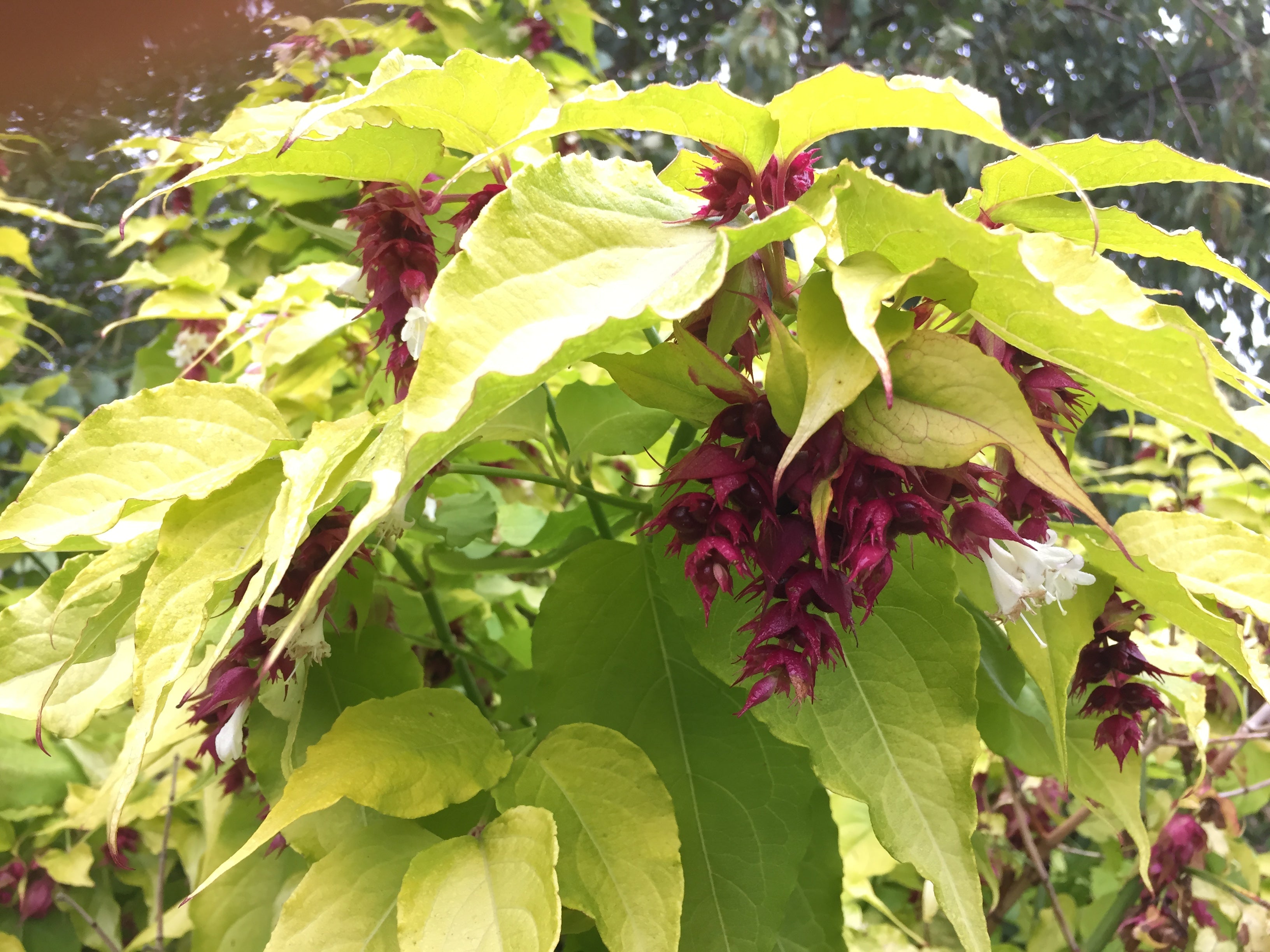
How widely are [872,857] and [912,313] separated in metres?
0.68

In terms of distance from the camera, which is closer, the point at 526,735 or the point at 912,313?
the point at 912,313

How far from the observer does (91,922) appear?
Result: 0.75 metres

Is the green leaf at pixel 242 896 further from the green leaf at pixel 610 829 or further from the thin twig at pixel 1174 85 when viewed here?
the thin twig at pixel 1174 85

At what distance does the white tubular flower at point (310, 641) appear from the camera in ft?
1.17

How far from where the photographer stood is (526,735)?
1.49 ft

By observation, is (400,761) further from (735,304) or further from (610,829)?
(735,304)

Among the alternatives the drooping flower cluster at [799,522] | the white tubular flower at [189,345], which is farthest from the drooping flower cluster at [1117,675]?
the white tubular flower at [189,345]

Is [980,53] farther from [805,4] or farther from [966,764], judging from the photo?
[966,764]

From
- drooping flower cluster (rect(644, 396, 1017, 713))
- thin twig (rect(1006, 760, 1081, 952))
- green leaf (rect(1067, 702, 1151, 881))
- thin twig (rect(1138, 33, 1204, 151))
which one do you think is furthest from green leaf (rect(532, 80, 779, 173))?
thin twig (rect(1138, 33, 1204, 151))

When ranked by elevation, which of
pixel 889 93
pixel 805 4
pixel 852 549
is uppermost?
pixel 889 93

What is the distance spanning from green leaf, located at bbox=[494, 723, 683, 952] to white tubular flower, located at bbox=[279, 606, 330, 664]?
0.35 feet

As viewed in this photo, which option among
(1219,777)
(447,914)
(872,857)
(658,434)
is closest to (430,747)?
(447,914)

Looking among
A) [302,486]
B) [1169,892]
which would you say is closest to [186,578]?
[302,486]

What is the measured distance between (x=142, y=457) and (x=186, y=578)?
9cm
